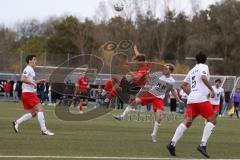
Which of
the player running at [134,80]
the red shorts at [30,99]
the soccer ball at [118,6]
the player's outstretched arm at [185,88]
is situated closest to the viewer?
the player's outstretched arm at [185,88]

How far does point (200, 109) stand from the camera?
14.0 m

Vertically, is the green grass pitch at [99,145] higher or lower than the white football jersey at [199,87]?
lower

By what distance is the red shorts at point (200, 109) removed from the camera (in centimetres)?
1393

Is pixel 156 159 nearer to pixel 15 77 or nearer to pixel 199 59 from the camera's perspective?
pixel 199 59

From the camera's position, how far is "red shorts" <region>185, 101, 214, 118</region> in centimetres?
1393

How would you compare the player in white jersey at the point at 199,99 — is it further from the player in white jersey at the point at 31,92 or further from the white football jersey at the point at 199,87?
the player in white jersey at the point at 31,92

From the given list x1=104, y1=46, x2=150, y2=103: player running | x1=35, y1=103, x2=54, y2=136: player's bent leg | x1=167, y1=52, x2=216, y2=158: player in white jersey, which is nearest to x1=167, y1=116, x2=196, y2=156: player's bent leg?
x1=167, y1=52, x2=216, y2=158: player in white jersey

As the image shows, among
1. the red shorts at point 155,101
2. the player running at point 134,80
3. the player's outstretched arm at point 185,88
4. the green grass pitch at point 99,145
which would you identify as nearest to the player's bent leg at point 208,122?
the green grass pitch at point 99,145

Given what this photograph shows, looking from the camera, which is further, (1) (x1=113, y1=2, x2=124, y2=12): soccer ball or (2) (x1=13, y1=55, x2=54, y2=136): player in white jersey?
(1) (x1=113, y1=2, x2=124, y2=12): soccer ball

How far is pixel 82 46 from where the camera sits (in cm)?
9506

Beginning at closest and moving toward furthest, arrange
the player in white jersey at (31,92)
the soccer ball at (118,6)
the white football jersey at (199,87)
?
the white football jersey at (199,87) → the player in white jersey at (31,92) → the soccer ball at (118,6)

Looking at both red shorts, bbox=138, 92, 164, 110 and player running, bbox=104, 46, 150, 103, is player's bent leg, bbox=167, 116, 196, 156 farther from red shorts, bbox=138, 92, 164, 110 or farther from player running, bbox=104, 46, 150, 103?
player running, bbox=104, 46, 150, 103

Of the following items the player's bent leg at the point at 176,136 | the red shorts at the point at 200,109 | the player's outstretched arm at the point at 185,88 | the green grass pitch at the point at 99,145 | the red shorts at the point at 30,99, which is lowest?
the green grass pitch at the point at 99,145

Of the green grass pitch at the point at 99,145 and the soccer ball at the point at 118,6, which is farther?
the soccer ball at the point at 118,6
